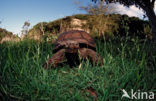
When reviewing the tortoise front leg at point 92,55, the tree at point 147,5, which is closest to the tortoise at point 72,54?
the tortoise front leg at point 92,55

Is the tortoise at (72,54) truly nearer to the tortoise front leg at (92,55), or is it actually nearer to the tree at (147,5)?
the tortoise front leg at (92,55)

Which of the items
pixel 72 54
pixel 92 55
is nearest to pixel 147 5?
pixel 92 55

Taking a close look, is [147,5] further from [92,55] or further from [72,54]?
[72,54]

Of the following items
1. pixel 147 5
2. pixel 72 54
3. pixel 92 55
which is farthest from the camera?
pixel 147 5

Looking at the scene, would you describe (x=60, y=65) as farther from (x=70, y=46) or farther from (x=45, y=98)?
(x=45, y=98)

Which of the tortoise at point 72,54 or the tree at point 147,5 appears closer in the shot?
the tortoise at point 72,54

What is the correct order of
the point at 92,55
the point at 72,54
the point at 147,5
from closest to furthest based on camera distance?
the point at 72,54
the point at 92,55
the point at 147,5

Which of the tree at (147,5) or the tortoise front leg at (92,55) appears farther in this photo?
the tree at (147,5)

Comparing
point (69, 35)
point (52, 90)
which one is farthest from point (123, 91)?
point (69, 35)

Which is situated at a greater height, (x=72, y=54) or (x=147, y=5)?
(x=147, y=5)

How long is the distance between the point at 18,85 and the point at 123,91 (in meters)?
1.58

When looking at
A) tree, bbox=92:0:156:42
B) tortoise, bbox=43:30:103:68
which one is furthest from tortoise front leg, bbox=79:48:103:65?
tree, bbox=92:0:156:42

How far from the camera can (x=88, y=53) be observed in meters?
3.63

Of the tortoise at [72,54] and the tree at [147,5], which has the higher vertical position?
the tree at [147,5]
